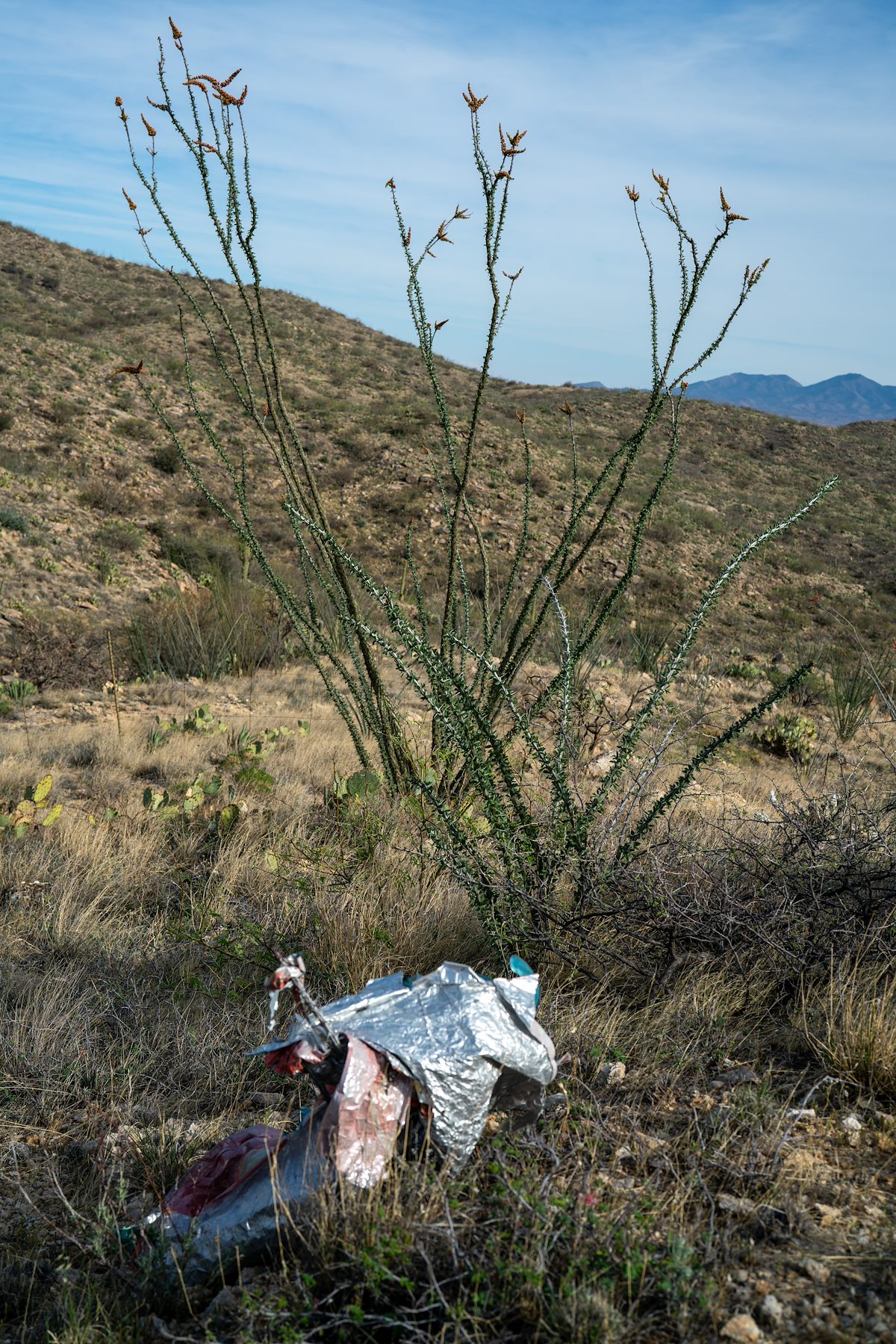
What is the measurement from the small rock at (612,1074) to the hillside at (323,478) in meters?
7.95

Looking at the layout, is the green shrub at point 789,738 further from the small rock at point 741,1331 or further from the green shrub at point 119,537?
the green shrub at point 119,537

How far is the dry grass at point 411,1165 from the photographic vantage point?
1.46 meters

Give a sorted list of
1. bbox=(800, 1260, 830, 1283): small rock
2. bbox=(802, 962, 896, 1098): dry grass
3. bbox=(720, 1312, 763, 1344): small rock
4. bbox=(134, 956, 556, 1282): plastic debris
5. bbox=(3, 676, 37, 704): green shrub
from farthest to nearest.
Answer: bbox=(3, 676, 37, 704): green shrub → bbox=(802, 962, 896, 1098): dry grass → bbox=(134, 956, 556, 1282): plastic debris → bbox=(800, 1260, 830, 1283): small rock → bbox=(720, 1312, 763, 1344): small rock

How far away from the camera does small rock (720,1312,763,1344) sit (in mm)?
1357

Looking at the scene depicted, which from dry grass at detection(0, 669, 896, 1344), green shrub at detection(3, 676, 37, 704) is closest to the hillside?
green shrub at detection(3, 676, 37, 704)

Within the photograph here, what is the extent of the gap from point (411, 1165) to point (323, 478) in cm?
2427

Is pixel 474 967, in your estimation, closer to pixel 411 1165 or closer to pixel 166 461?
pixel 411 1165

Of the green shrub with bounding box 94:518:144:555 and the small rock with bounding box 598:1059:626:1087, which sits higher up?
the small rock with bounding box 598:1059:626:1087

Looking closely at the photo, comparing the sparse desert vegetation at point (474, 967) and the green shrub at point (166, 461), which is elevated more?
the green shrub at point (166, 461)

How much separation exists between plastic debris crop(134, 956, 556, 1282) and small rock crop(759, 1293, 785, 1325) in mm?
547

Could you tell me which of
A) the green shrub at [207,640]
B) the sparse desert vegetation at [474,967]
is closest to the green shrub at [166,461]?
the green shrub at [207,640]

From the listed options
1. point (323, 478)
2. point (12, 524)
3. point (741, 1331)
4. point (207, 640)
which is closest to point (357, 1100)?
point (741, 1331)

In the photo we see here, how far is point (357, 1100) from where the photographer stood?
5.36ft

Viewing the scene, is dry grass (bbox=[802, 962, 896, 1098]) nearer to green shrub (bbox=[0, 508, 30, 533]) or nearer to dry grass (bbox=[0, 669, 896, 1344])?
dry grass (bbox=[0, 669, 896, 1344])
